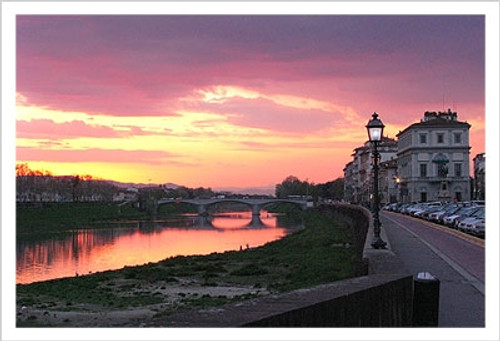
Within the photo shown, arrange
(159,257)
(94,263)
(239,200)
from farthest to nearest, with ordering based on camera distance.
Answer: (239,200) < (159,257) < (94,263)

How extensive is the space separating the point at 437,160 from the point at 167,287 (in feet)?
210

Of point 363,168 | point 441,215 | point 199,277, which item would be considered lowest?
point 199,277

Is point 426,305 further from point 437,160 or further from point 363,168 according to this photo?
point 363,168

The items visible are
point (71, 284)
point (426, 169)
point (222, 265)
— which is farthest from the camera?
point (426, 169)

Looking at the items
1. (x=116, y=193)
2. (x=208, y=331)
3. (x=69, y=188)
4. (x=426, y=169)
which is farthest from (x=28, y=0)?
(x=116, y=193)

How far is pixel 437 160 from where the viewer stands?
7950cm

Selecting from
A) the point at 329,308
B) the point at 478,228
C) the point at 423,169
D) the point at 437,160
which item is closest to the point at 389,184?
the point at 423,169

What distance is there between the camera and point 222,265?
89.2 ft

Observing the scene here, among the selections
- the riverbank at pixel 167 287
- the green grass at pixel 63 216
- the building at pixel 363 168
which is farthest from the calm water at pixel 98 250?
the building at pixel 363 168

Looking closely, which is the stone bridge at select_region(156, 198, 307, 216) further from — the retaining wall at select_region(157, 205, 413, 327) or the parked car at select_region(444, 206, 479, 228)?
the retaining wall at select_region(157, 205, 413, 327)

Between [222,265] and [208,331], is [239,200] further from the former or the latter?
[208,331]

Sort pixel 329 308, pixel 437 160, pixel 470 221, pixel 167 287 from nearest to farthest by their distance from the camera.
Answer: pixel 329 308 → pixel 167 287 → pixel 470 221 → pixel 437 160

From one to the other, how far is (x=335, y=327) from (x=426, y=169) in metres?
78.9

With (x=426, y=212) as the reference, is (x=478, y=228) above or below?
above
